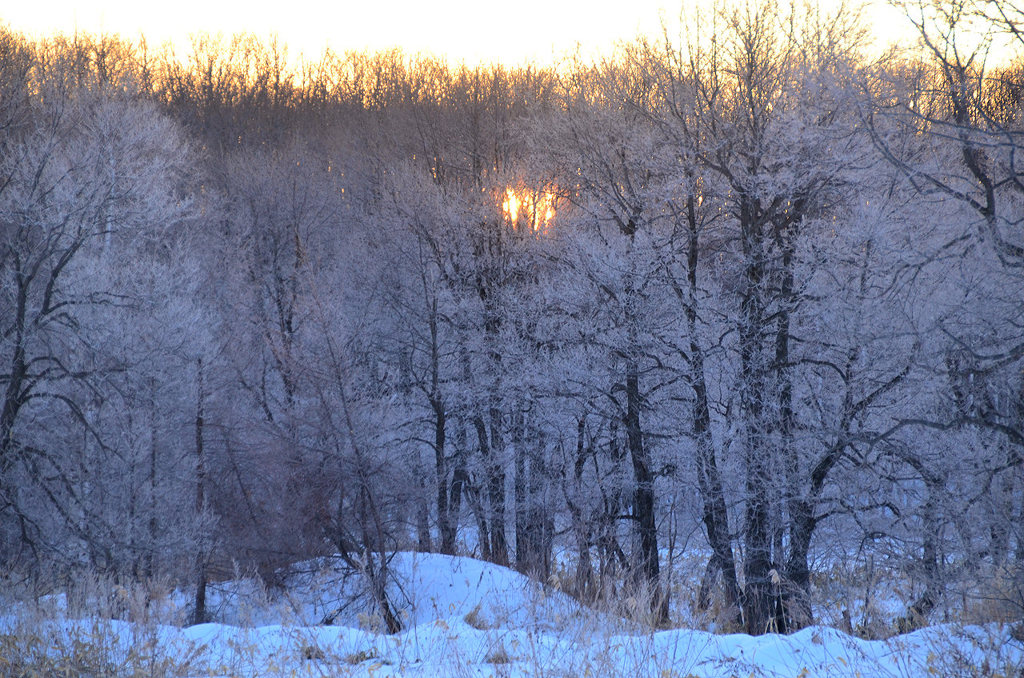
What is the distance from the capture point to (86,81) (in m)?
28.3

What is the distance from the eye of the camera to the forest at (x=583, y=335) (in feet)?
33.6

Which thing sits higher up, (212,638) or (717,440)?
(717,440)

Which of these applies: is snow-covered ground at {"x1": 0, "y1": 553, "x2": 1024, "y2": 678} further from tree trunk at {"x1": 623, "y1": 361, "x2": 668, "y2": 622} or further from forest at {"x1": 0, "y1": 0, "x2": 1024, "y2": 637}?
tree trunk at {"x1": 623, "y1": 361, "x2": 668, "y2": 622}

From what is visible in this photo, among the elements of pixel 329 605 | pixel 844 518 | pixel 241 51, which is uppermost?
pixel 241 51

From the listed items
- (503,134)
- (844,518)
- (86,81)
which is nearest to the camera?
(844,518)

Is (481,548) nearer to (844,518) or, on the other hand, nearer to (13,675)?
(844,518)

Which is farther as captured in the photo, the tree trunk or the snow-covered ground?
the tree trunk

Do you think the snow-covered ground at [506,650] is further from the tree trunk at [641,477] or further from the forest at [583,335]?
the tree trunk at [641,477]

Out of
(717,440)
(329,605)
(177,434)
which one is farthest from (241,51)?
(717,440)

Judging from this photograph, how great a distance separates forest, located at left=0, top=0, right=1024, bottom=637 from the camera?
1023 centimetres

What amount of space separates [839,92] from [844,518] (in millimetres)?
7329

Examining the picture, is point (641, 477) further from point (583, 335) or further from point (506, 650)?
point (506, 650)

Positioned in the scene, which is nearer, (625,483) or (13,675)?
(13,675)

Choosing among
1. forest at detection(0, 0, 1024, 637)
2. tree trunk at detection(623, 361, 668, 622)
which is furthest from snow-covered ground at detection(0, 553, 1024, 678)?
tree trunk at detection(623, 361, 668, 622)
